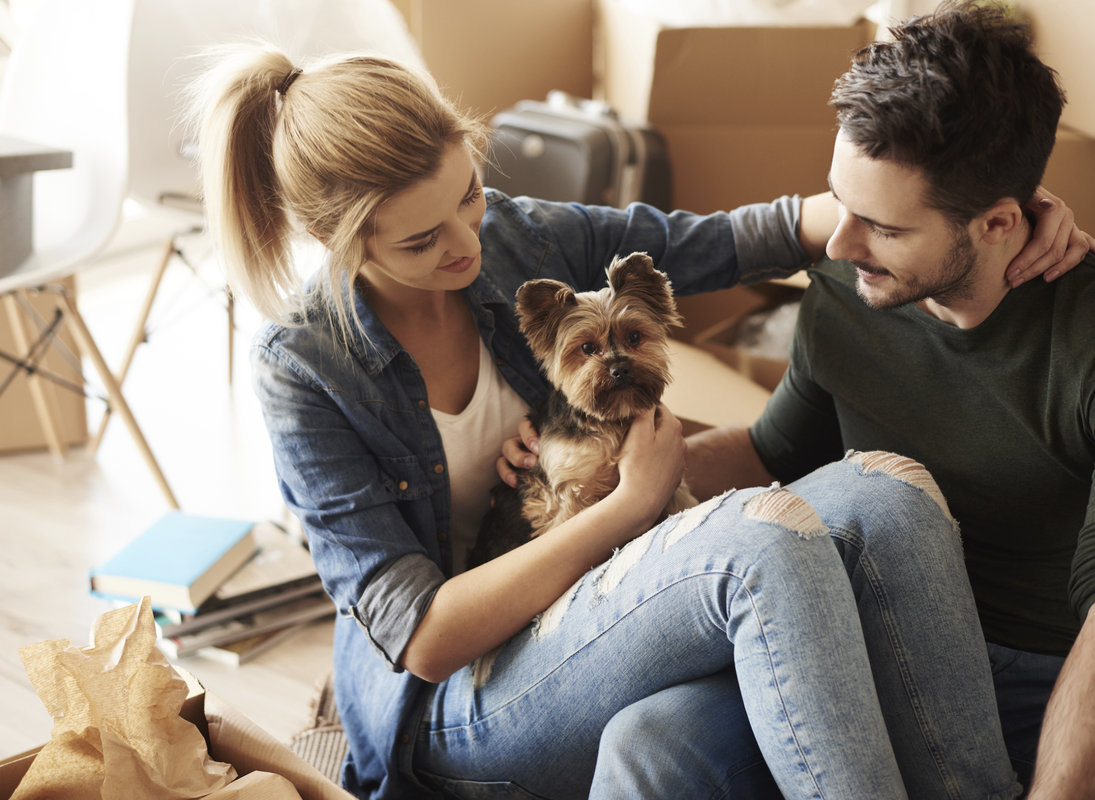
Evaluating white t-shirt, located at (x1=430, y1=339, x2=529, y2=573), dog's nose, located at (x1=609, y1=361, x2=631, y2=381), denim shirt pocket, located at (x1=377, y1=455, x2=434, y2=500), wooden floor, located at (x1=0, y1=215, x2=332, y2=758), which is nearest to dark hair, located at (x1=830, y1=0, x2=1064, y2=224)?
dog's nose, located at (x1=609, y1=361, x2=631, y2=381)

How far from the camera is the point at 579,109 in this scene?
9.42ft

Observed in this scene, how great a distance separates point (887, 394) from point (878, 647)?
0.48m

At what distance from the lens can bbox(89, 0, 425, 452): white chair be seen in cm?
257

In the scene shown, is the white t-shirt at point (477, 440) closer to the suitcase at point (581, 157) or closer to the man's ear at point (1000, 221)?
the man's ear at point (1000, 221)

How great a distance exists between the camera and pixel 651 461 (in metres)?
1.37

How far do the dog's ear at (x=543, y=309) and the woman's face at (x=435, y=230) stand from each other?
0.35 ft

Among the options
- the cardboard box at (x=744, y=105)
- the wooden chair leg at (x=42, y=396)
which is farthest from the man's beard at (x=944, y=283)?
the wooden chair leg at (x=42, y=396)

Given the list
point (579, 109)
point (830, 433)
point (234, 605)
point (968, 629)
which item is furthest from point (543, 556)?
point (579, 109)

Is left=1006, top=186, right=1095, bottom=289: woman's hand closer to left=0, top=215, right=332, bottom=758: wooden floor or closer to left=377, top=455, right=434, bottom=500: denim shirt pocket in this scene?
left=377, top=455, right=434, bottom=500: denim shirt pocket

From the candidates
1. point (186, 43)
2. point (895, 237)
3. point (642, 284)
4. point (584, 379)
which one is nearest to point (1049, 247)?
point (895, 237)

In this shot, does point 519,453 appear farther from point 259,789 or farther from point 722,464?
point 259,789

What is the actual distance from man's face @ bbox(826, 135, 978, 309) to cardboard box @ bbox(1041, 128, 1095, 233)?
0.98 metres

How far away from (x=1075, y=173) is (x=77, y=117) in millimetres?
2725

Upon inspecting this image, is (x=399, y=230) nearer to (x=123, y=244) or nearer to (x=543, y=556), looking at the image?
(x=543, y=556)
